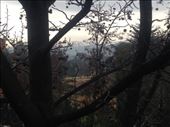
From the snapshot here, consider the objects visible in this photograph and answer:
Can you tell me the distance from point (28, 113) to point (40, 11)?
2.86ft

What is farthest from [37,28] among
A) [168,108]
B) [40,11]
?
[168,108]

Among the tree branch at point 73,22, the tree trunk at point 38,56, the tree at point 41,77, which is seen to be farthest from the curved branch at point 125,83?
the tree branch at point 73,22

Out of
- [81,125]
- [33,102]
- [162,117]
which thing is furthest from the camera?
[81,125]

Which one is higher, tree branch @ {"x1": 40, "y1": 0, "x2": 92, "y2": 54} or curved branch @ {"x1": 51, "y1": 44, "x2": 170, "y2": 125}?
tree branch @ {"x1": 40, "y1": 0, "x2": 92, "y2": 54}

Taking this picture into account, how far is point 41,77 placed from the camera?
12.8 feet

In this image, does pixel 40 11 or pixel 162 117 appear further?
pixel 162 117

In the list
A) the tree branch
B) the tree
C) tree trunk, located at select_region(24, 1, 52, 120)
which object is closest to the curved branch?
the tree

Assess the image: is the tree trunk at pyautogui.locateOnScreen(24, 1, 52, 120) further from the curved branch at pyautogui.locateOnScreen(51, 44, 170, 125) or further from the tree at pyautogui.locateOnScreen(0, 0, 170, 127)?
the curved branch at pyautogui.locateOnScreen(51, 44, 170, 125)

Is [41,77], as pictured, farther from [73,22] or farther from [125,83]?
[125,83]

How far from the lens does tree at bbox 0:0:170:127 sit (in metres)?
3.46

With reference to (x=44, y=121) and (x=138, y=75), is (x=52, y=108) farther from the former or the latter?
(x=138, y=75)

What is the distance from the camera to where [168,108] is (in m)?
16.5

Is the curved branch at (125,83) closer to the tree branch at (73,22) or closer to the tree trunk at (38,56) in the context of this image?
the tree trunk at (38,56)

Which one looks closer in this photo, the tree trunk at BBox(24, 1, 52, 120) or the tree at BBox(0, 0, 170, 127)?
the tree at BBox(0, 0, 170, 127)
